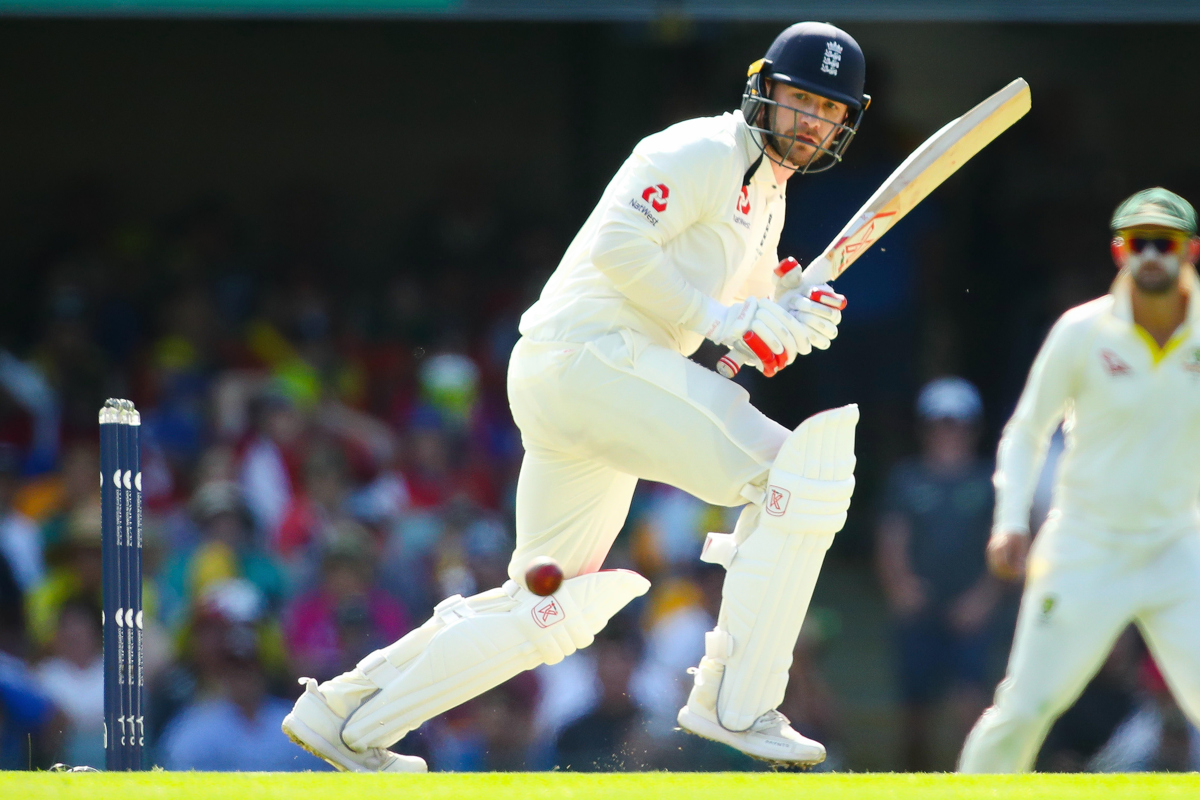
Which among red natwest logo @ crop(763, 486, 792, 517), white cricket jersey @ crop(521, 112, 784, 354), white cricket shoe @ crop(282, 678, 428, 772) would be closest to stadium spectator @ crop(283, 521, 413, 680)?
white cricket shoe @ crop(282, 678, 428, 772)

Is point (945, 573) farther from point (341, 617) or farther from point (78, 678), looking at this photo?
point (78, 678)

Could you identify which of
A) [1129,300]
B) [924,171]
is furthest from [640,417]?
[1129,300]

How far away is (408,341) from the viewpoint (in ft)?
22.1

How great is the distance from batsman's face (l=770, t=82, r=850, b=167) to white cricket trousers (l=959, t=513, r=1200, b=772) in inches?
43.9

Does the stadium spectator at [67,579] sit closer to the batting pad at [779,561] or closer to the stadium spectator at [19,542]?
the stadium spectator at [19,542]

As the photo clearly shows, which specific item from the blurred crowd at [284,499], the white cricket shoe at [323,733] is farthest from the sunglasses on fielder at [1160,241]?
the blurred crowd at [284,499]

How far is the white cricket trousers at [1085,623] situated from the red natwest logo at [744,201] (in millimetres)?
1128

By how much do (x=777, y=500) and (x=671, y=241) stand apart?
584 millimetres

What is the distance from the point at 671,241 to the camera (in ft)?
9.97

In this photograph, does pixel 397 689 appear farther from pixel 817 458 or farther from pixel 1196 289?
pixel 1196 289
